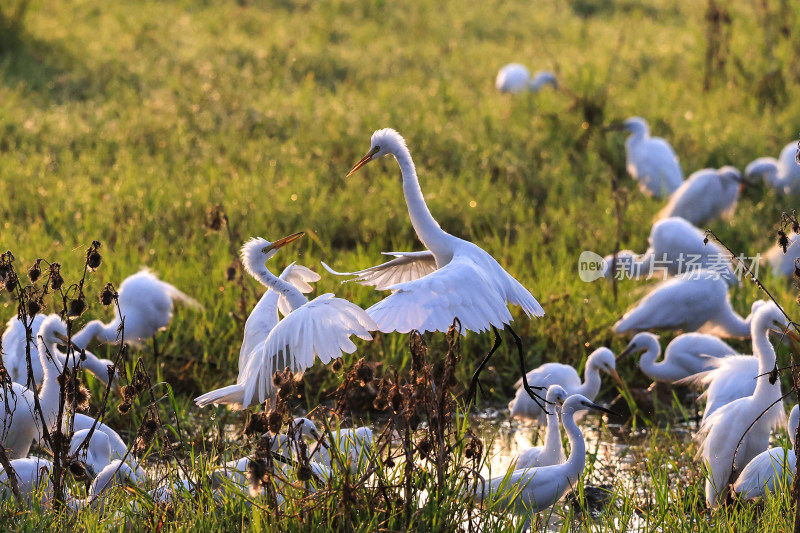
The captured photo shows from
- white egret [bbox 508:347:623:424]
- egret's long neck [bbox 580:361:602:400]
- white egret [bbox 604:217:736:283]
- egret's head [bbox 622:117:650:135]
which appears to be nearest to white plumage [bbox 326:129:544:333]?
white egret [bbox 508:347:623:424]

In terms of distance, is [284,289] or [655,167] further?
[655,167]

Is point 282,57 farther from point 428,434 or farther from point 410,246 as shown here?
point 428,434

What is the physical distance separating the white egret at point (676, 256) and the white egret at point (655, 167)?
1.61 m

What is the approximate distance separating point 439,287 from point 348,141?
547 cm

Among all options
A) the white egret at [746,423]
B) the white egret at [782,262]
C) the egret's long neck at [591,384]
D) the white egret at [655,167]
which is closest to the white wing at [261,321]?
the egret's long neck at [591,384]

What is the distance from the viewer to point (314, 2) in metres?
14.2

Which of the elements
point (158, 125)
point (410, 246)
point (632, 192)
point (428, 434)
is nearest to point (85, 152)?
point (158, 125)

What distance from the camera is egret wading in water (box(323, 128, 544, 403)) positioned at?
303 cm

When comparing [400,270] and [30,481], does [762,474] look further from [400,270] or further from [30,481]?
[30,481]

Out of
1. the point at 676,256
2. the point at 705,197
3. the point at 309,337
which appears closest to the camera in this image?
the point at 309,337

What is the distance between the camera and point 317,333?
2.96m

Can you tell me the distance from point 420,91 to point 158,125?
106 inches

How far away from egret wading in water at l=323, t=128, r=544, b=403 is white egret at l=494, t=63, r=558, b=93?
7.19 m

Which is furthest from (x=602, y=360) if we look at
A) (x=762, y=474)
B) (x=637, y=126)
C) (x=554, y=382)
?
(x=637, y=126)
